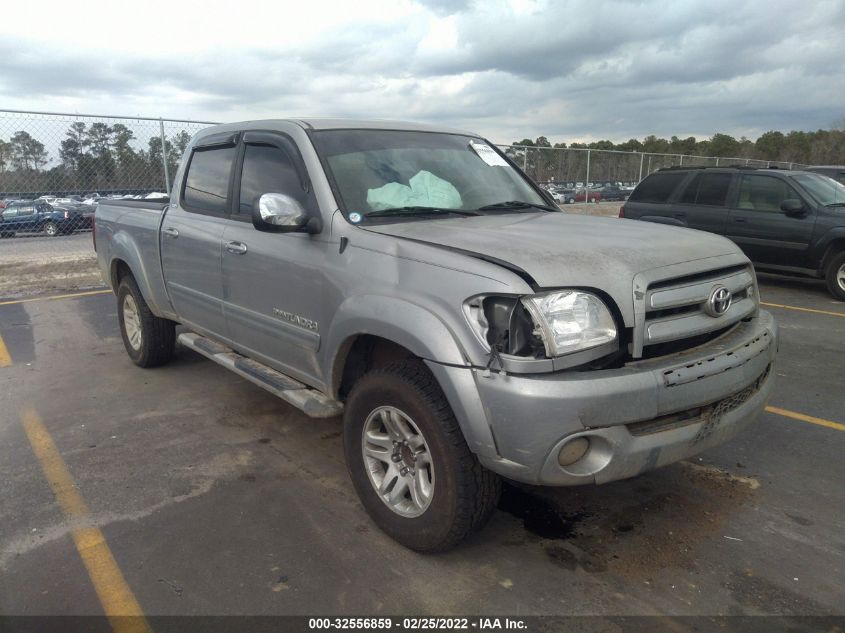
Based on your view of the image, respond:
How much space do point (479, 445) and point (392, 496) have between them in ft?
2.26

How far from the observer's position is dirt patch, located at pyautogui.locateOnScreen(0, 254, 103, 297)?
9523 millimetres

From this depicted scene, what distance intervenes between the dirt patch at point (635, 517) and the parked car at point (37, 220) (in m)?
14.9

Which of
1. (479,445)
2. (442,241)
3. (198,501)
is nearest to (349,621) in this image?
(479,445)

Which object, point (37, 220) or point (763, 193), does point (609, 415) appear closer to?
point (763, 193)

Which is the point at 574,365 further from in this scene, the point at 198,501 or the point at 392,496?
the point at 198,501

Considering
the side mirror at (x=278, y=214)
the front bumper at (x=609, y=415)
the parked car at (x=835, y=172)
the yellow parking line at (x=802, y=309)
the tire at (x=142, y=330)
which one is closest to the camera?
the front bumper at (x=609, y=415)

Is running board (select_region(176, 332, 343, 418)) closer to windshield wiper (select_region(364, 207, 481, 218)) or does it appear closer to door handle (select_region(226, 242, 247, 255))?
door handle (select_region(226, 242, 247, 255))

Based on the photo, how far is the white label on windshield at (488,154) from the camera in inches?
165

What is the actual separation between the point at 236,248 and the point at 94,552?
1.81 m

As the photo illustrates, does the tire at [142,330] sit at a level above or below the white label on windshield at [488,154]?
below

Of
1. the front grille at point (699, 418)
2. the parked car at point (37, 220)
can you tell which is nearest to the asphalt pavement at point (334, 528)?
the front grille at point (699, 418)

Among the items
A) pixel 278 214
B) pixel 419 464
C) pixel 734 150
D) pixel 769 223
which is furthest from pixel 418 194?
pixel 734 150

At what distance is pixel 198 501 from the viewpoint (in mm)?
3367

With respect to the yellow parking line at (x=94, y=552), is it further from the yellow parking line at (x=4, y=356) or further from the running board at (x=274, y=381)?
the yellow parking line at (x=4, y=356)
